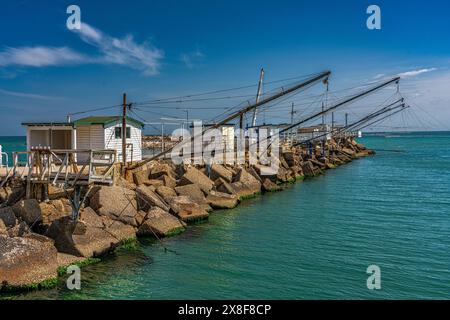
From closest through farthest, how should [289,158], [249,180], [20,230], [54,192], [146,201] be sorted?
[20,230]
[54,192]
[146,201]
[249,180]
[289,158]

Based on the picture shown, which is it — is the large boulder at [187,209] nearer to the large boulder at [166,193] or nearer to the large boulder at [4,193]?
the large boulder at [166,193]

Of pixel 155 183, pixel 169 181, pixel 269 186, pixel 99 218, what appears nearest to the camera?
pixel 99 218

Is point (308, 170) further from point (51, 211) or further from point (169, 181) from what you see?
point (51, 211)

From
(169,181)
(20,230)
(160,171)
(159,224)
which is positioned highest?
(160,171)

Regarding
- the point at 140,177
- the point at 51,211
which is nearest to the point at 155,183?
the point at 140,177

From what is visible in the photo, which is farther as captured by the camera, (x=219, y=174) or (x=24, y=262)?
(x=219, y=174)

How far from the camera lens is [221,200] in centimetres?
2859

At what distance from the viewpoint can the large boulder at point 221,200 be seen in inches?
1107

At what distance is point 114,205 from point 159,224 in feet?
8.33

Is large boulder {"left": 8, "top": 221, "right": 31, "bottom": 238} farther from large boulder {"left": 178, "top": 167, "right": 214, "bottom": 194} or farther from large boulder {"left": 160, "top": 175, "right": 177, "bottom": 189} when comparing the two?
large boulder {"left": 178, "top": 167, "right": 214, "bottom": 194}
